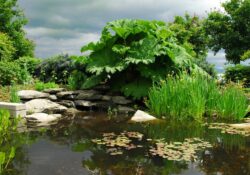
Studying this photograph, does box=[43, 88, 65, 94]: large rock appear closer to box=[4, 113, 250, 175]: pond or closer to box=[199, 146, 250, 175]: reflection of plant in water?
box=[4, 113, 250, 175]: pond

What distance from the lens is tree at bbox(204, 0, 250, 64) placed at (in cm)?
2152

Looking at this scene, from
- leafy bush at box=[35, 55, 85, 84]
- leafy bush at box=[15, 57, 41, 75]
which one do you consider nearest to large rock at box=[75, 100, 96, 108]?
leafy bush at box=[35, 55, 85, 84]

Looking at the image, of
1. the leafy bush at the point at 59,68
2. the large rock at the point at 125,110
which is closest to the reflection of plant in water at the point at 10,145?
the large rock at the point at 125,110

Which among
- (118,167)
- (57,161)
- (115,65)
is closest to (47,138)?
(57,161)

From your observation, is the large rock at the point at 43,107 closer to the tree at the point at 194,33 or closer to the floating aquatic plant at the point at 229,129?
the floating aquatic plant at the point at 229,129

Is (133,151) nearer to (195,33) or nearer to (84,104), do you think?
(84,104)

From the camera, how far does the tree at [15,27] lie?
26006 mm

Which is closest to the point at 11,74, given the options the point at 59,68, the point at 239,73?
the point at 59,68

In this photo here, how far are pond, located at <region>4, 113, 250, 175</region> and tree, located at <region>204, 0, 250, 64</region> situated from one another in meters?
15.9

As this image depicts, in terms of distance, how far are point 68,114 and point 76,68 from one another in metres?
2.90

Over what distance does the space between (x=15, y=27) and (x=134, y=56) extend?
19994mm

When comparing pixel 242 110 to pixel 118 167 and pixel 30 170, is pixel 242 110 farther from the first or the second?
pixel 30 170

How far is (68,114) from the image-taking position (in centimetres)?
914

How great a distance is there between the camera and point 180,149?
5.28m
